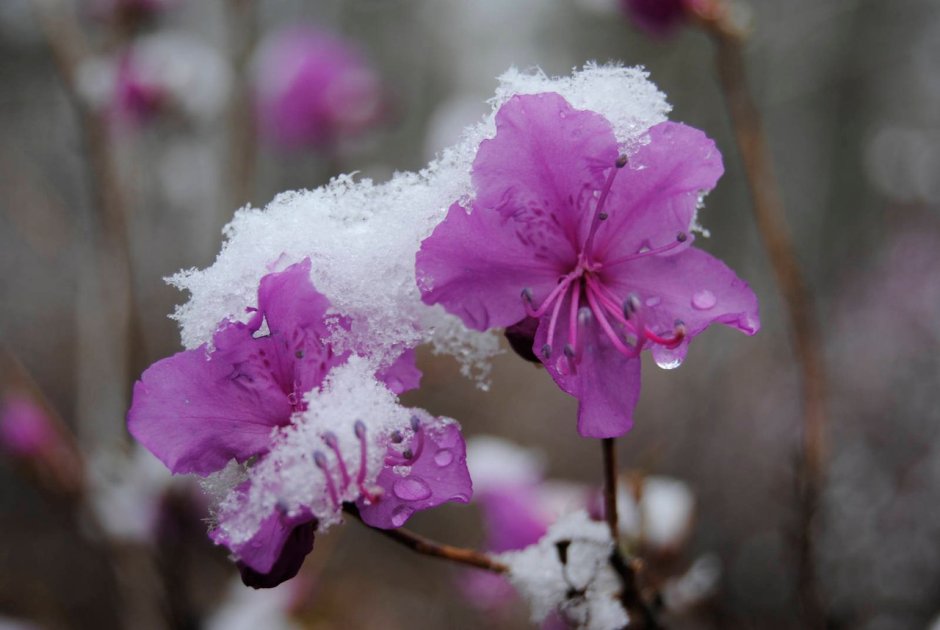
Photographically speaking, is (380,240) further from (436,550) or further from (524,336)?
(436,550)

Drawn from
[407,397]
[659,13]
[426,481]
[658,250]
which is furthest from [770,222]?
[407,397]

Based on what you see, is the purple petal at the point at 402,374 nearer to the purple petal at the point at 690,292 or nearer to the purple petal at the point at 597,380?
the purple petal at the point at 597,380

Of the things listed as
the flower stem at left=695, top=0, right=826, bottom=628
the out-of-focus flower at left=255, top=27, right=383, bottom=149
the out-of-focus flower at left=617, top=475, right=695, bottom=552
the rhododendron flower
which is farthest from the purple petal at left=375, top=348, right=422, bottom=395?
the out-of-focus flower at left=255, top=27, right=383, bottom=149

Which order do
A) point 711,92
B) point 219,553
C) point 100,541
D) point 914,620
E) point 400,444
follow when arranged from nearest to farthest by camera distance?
point 400,444, point 100,541, point 219,553, point 914,620, point 711,92

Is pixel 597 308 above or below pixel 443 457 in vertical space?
above

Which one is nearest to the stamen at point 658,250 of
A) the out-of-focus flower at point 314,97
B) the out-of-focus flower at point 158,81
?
the out-of-focus flower at point 158,81

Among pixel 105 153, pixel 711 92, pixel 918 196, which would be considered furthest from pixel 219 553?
pixel 711 92

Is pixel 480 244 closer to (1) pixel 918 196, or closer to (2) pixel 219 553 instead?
(2) pixel 219 553
